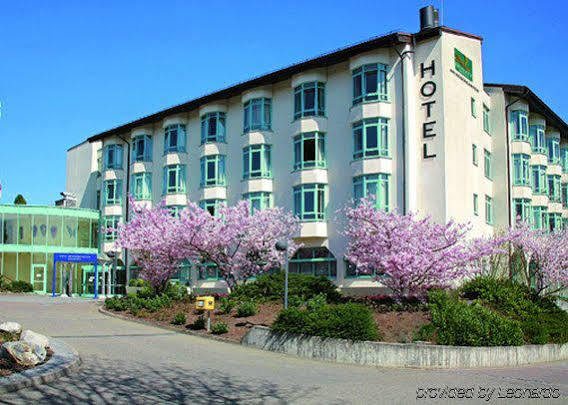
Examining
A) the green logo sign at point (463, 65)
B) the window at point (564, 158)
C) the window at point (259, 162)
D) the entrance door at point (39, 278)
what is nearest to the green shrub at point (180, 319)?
the window at point (259, 162)

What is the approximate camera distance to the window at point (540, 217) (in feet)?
128

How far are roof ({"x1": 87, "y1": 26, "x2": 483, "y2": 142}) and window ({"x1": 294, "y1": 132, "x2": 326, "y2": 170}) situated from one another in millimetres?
3666

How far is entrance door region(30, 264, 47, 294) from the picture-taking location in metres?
46.5

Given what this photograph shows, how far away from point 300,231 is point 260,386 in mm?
21013

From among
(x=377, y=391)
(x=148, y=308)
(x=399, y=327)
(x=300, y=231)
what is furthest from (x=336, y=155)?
(x=377, y=391)

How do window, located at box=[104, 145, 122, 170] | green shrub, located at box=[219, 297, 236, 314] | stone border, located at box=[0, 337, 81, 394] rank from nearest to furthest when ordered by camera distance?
stone border, located at box=[0, 337, 81, 394] < green shrub, located at box=[219, 297, 236, 314] < window, located at box=[104, 145, 122, 170]

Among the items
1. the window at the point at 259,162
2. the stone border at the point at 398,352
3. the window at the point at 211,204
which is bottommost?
the stone border at the point at 398,352

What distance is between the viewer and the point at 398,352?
16.8 meters

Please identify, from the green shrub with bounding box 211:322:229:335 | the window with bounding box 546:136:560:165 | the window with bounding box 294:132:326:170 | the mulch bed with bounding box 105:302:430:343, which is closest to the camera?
the mulch bed with bounding box 105:302:430:343

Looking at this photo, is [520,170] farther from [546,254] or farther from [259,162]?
[259,162]

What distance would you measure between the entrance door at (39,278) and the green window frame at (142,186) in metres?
8.76

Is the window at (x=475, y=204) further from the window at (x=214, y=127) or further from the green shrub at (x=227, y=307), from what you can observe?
the green shrub at (x=227, y=307)

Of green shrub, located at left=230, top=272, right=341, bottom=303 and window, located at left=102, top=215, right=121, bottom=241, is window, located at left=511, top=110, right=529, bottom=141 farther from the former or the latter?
window, located at left=102, top=215, right=121, bottom=241

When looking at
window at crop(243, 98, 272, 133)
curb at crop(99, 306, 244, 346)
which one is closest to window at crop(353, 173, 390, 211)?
window at crop(243, 98, 272, 133)
